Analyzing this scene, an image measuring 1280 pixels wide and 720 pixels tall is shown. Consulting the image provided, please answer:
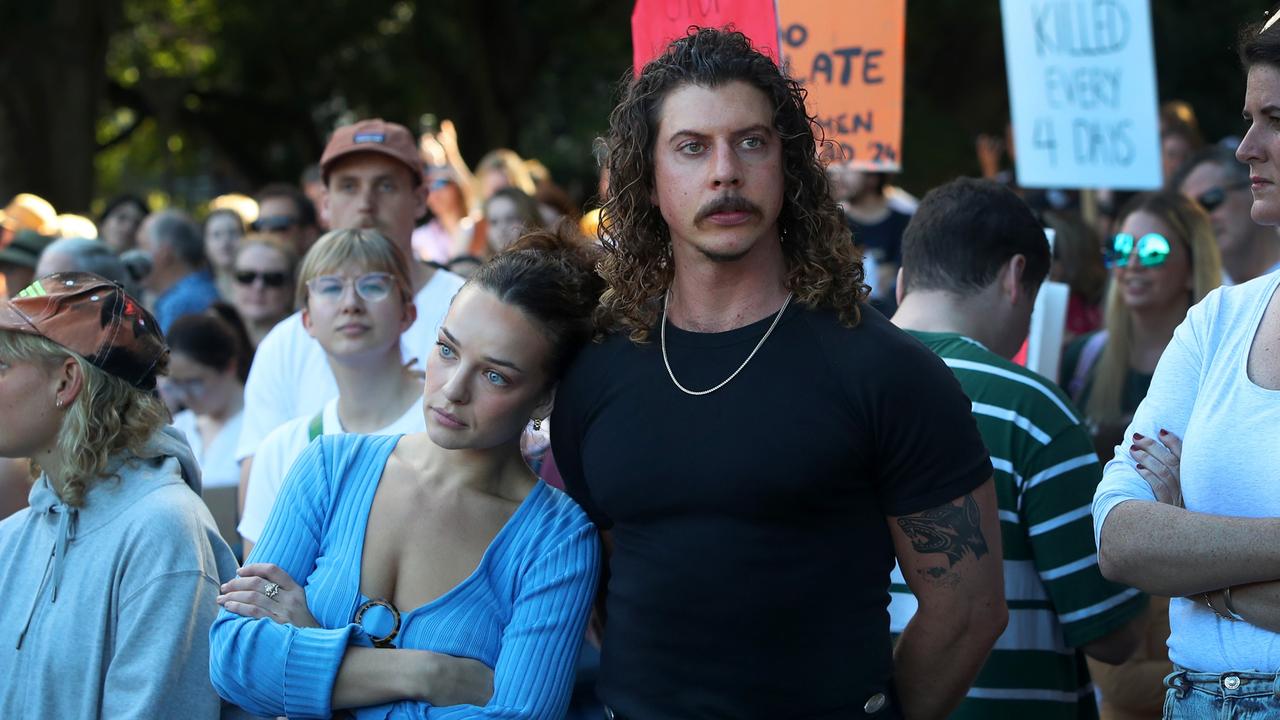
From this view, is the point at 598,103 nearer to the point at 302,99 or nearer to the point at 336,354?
the point at 302,99

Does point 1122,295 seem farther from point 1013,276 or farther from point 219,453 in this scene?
point 219,453

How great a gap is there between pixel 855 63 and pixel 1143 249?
126 cm

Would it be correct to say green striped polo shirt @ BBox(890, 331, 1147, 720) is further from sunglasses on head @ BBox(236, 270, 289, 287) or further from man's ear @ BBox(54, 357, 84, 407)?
sunglasses on head @ BBox(236, 270, 289, 287)

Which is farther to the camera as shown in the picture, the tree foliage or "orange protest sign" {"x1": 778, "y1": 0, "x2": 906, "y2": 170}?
the tree foliage

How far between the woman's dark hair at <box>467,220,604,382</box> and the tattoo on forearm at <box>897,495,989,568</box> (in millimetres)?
782

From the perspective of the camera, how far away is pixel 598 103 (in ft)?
75.3

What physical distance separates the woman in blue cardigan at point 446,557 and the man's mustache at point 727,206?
42 cm

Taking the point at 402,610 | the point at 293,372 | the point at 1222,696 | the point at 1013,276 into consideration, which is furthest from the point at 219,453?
the point at 1222,696

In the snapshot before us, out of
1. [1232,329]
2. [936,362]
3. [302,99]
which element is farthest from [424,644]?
[302,99]

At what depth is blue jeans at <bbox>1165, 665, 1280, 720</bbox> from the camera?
256 centimetres

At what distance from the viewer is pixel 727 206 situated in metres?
2.78

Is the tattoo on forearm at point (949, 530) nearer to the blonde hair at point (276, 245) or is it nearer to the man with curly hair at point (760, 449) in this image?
the man with curly hair at point (760, 449)

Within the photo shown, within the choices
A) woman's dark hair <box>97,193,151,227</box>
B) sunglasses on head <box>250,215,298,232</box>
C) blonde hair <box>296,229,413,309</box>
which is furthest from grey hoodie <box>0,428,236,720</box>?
woman's dark hair <box>97,193,151,227</box>

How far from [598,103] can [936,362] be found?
2066 cm
